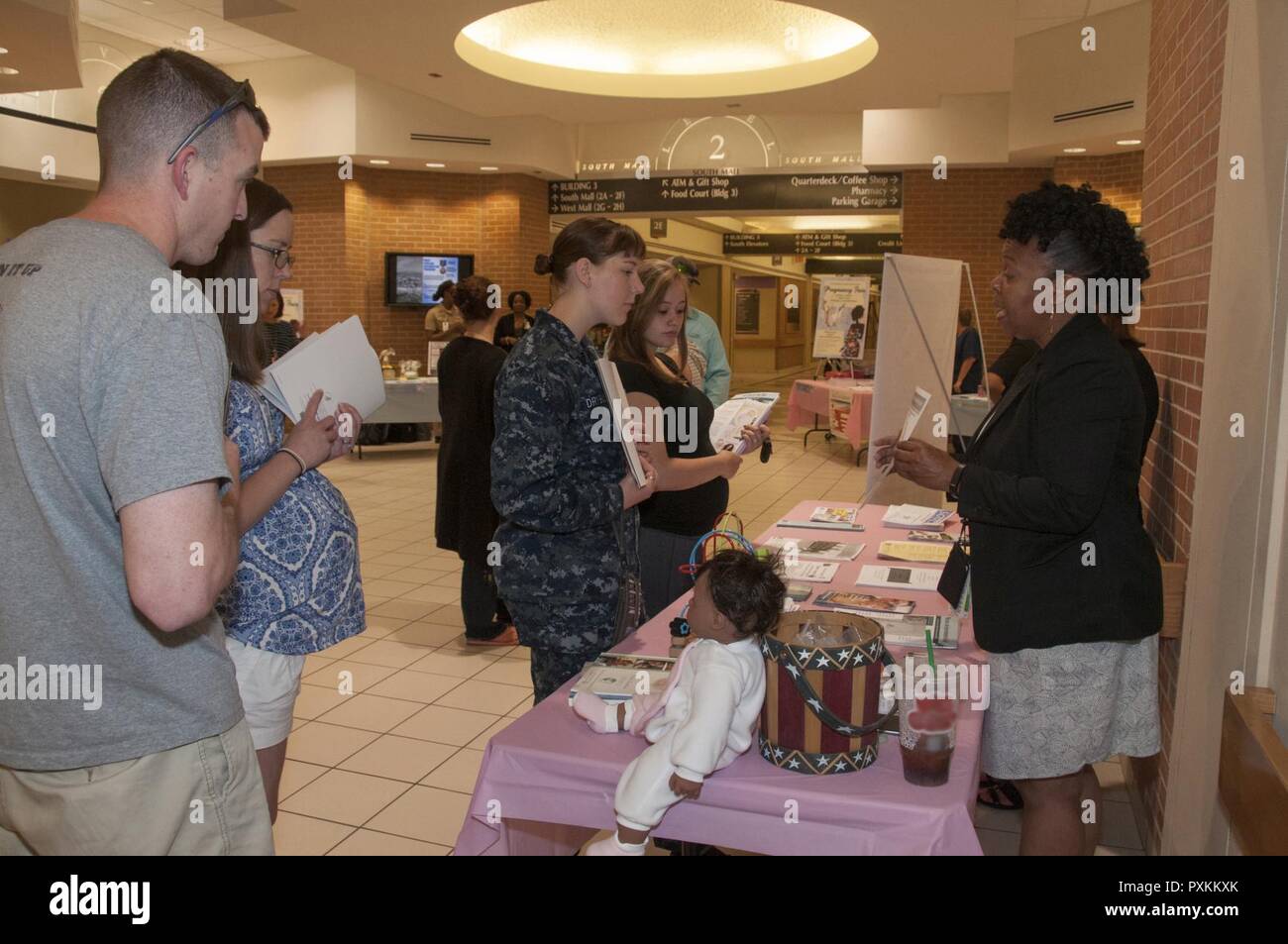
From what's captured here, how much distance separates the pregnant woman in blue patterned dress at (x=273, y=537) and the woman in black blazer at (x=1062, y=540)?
4.23 ft

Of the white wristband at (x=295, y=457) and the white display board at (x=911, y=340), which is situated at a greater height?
the white display board at (x=911, y=340)

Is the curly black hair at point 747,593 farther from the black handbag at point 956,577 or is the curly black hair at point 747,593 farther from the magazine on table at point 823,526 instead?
the magazine on table at point 823,526

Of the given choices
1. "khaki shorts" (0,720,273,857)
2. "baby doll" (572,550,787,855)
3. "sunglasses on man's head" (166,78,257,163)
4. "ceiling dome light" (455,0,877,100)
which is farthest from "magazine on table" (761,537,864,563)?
"ceiling dome light" (455,0,877,100)

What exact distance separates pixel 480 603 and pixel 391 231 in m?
9.30

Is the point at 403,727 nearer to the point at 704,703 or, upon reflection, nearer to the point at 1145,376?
the point at 704,703

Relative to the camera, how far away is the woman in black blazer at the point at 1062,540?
2008mm

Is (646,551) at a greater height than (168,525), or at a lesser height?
lesser

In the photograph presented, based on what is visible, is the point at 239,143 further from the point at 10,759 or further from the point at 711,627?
the point at 711,627

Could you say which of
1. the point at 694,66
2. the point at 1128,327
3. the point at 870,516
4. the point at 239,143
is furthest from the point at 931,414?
the point at 694,66

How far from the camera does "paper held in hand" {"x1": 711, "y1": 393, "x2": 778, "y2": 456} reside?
323 cm

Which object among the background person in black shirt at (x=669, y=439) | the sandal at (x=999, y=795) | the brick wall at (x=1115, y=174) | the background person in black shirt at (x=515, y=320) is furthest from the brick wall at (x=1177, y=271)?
the brick wall at (x=1115, y=174)

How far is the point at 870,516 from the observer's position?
3906mm

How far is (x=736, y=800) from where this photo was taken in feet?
5.47
